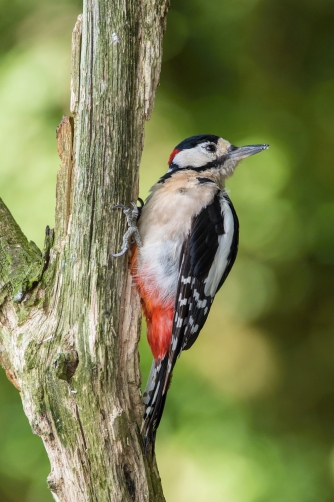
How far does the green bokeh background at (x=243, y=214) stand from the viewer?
336cm

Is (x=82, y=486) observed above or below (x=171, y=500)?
below

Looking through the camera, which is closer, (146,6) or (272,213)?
(146,6)

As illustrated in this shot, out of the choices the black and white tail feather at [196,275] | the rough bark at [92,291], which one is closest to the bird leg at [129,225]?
the rough bark at [92,291]

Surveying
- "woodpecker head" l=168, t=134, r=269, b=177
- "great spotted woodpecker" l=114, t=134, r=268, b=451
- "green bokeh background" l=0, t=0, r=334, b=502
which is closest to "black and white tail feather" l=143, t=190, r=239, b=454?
"great spotted woodpecker" l=114, t=134, r=268, b=451

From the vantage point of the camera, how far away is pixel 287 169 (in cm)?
355

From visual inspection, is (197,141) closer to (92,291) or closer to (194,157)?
(194,157)

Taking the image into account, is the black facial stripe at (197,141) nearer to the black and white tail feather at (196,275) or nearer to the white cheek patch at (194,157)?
the white cheek patch at (194,157)

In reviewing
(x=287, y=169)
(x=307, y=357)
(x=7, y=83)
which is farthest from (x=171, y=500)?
(x=7, y=83)

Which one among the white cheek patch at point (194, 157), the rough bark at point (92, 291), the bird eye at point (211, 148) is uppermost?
the bird eye at point (211, 148)

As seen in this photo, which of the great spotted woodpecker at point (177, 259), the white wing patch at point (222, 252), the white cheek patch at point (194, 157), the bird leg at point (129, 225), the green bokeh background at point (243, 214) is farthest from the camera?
the green bokeh background at point (243, 214)

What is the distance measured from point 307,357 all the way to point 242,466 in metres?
0.98

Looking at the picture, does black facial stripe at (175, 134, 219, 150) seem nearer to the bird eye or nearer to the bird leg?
the bird eye

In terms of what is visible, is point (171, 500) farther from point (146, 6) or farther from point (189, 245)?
point (146, 6)

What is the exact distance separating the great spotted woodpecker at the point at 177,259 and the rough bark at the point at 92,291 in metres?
0.24
